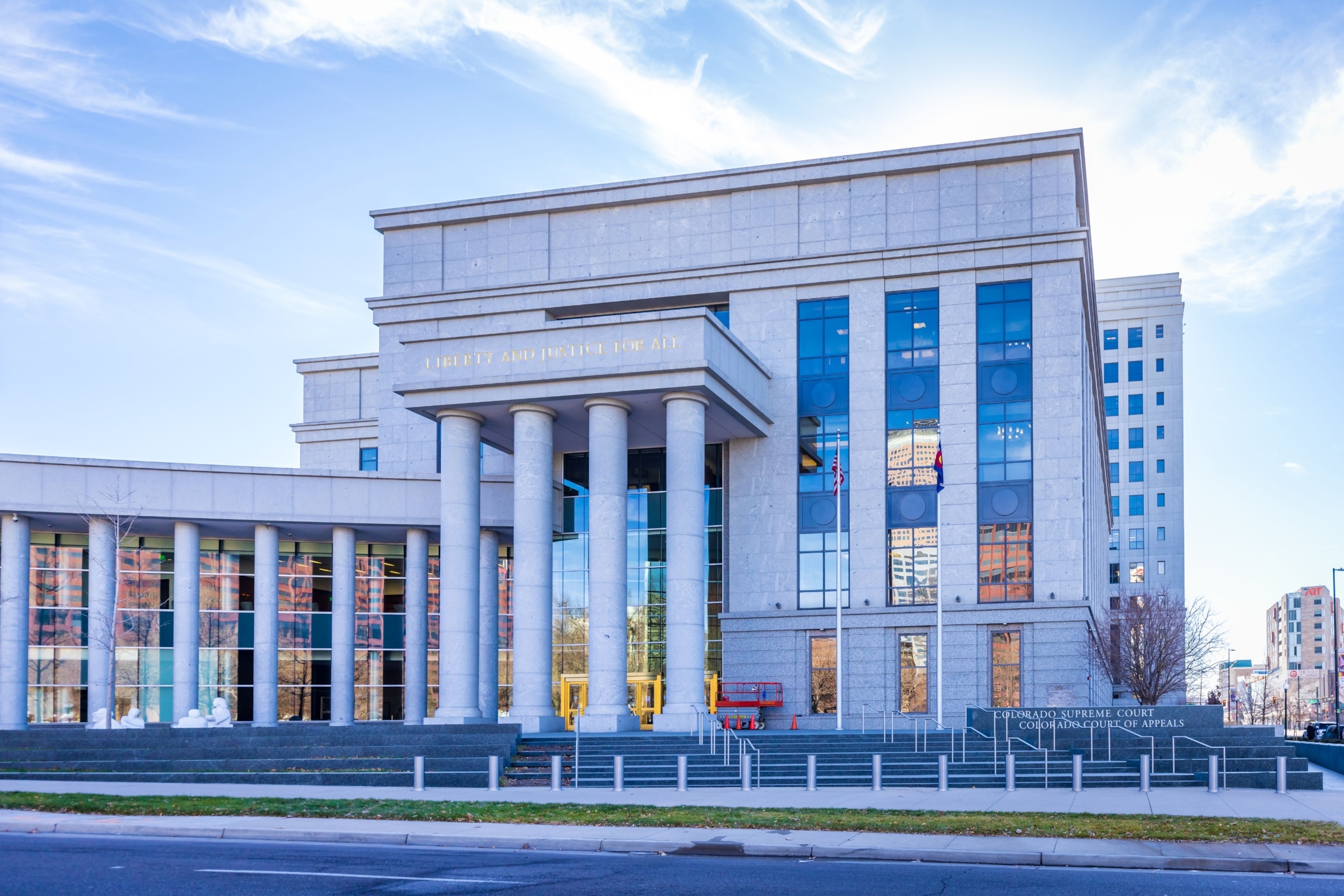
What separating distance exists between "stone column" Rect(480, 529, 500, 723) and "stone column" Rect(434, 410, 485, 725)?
308 inches

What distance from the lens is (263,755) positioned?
104ft

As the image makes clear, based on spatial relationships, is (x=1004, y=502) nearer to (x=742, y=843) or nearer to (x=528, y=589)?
(x=528, y=589)

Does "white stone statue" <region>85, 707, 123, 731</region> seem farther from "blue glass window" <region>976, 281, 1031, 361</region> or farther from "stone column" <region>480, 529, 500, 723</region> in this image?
"blue glass window" <region>976, 281, 1031, 361</region>

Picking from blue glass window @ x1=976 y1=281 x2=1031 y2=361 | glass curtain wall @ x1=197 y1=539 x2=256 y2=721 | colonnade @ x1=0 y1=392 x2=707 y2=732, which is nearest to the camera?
colonnade @ x1=0 y1=392 x2=707 y2=732

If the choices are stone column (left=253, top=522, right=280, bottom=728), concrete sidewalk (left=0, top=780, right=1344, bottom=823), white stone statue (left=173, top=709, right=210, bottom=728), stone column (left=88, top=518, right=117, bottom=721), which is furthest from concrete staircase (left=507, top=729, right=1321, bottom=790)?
stone column (left=88, top=518, right=117, bottom=721)

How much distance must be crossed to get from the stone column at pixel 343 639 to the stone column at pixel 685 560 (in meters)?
13.3

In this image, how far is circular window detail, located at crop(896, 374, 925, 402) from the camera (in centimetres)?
4512

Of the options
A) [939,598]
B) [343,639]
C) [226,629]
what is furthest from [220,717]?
[939,598]

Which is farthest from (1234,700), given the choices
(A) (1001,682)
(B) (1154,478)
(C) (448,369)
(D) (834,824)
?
(D) (834,824)

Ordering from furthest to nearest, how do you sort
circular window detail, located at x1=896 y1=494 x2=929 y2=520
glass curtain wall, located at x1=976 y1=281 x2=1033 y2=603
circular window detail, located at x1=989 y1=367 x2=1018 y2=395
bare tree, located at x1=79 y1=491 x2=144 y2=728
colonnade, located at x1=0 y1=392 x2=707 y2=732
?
circular window detail, located at x1=896 y1=494 x2=929 y2=520
circular window detail, located at x1=989 y1=367 x2=1018 y2=395
glass curtain wall, located at x1=976 y1=281 x2=1033 y2=603
bare tree, located at x1=79 y1=491 x2=144 y2=728
colonnade, located at x1=0 y1=392 x2=707 y2=732

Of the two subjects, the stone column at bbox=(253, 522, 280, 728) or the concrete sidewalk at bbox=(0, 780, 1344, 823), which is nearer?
the concrete sidewalk at bbox=(0, 780, 1344, 823)

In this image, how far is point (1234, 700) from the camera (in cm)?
14475

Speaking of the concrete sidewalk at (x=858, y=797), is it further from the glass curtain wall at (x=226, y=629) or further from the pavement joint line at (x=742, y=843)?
the glass curtain wall at (x=226, y=629)

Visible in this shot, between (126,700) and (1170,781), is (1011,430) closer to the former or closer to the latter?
(1170,781)
